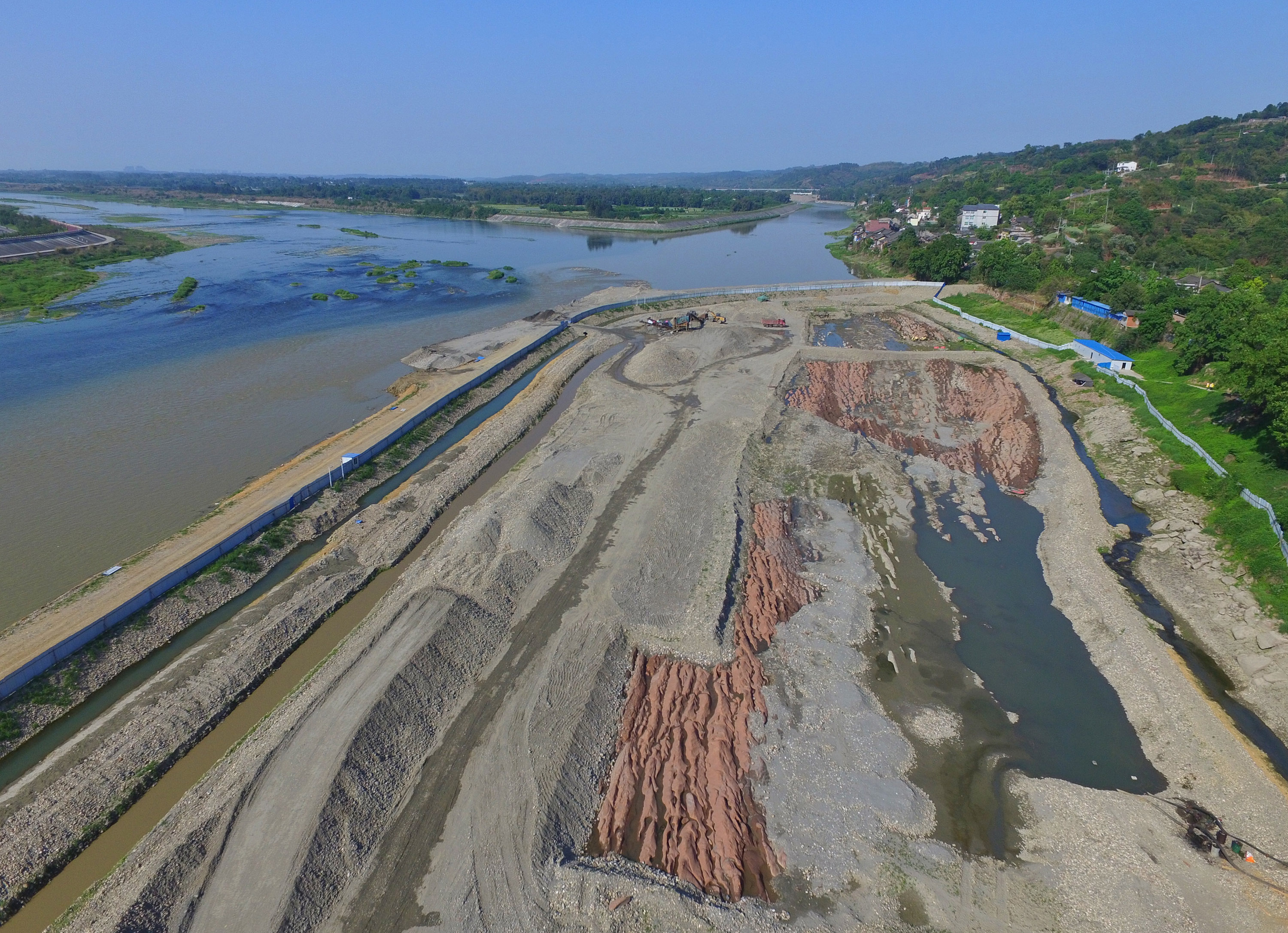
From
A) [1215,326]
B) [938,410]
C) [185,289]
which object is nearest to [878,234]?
[1215,326]

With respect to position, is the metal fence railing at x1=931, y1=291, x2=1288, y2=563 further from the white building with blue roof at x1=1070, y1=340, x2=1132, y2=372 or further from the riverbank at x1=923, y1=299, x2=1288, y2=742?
the riverbank at x1=923, y1=299, x2=1288, y2=742

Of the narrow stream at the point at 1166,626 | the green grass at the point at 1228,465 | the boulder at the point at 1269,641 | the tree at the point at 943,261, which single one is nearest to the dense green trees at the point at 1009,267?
the tree at the point at 943,261

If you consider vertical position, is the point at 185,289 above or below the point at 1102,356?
above

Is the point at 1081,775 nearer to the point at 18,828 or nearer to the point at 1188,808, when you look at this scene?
the point at 1188,808

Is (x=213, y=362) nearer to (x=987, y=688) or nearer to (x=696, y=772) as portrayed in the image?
(x=696, y=772)

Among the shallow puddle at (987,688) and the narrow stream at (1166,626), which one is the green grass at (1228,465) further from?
the shallow puddle at (987,688)
